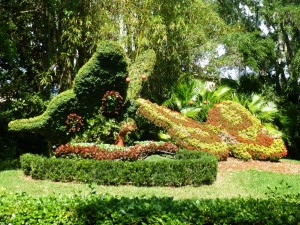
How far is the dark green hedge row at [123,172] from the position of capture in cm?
888

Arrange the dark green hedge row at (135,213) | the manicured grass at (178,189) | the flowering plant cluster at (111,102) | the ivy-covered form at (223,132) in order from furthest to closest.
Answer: the ivy-covered form at (223,132)
the flowering plant cluster at (111,102)
the manicured grass at (178,189)
the dark green hedge row at (135,213)

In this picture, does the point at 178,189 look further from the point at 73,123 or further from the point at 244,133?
the point at 244,133

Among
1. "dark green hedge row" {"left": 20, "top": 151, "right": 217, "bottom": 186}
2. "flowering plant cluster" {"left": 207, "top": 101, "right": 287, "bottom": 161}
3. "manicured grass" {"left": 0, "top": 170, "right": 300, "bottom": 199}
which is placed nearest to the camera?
"manicured grass" {"left": 0, "top": 170, "right": 300, "bottom": 199}

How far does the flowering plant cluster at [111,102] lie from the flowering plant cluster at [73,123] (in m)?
0.80

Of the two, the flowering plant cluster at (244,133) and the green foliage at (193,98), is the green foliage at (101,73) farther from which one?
the green foliage at (193,98)

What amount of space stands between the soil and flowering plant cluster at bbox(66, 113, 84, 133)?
4.39 meters

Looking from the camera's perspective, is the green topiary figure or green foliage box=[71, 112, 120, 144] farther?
green foliage box=[71, 112, 120, 144]

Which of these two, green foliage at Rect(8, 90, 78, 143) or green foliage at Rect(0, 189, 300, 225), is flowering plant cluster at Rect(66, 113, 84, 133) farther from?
green foliage at Rect(0, 189, 300, 225)

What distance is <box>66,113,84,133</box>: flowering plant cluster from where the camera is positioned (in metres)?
11.0

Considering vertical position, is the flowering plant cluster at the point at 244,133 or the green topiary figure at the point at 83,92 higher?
the green topiary figure at the point at 83,92

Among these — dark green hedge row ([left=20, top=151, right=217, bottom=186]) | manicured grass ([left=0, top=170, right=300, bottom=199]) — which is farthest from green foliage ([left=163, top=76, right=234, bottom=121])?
dark green hedge row ([left=20, top=151, right=217, bottom=186])

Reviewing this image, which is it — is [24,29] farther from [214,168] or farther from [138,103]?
[214,168]

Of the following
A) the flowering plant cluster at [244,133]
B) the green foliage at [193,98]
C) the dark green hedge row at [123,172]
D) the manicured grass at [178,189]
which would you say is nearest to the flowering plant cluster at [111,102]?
the dark green hedge row at [123,172]

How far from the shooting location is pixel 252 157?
13953 millimetres
